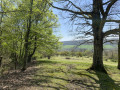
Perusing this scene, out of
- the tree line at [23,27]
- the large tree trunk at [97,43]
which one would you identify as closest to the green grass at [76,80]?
the large tree trunk at [97,43]

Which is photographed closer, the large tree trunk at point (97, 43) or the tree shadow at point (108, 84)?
the tree shadow at point (108, 84)

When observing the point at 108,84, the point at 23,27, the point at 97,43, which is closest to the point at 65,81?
the point at 108,84

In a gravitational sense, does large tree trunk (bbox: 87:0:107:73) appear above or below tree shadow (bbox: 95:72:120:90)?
above

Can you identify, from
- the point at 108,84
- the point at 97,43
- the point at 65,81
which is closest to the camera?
the point at 108,84

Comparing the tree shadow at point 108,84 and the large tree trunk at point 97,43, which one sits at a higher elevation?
the large tree trunk at point 97,43

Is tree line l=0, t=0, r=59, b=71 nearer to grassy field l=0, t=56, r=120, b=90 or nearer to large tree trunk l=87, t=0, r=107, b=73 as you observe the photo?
grassy field l=0, t=56, r=120, b=90

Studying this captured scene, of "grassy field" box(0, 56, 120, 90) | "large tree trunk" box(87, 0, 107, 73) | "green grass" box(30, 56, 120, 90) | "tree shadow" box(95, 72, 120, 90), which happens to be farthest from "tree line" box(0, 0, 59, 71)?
"tree shadow" box(95, 72, 120, 90)

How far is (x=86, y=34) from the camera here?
7.59m

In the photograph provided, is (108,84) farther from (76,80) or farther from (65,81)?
(65,81)

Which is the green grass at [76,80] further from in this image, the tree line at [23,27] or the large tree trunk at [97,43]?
the tree line at [23,27]

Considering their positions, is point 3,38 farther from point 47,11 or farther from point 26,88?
point 26,88

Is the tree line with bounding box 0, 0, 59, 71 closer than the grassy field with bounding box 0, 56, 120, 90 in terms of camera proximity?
No

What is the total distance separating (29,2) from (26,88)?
21.3ft

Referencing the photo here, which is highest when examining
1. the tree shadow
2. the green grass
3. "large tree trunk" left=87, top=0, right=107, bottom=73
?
"large tree trunk" left=87, top=0, right=107, bottom=73
